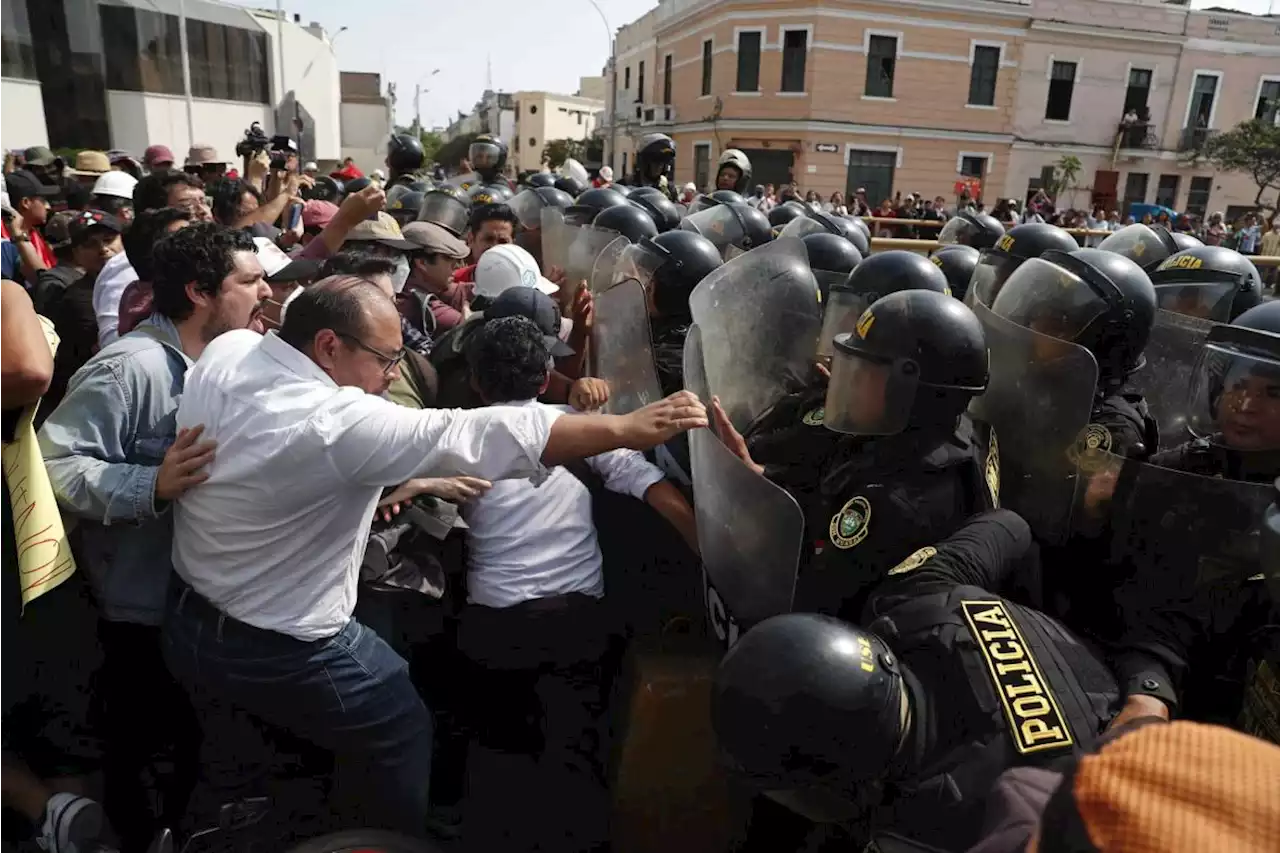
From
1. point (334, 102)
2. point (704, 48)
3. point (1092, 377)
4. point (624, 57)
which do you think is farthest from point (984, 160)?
point (1092, 377)

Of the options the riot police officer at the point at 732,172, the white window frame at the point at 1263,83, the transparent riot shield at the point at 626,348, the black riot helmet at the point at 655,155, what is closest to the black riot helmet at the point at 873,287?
the transparent riot shield at the point at 626,348

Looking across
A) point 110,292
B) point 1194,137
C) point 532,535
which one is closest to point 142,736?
point 532,535

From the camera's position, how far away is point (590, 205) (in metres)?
5.91

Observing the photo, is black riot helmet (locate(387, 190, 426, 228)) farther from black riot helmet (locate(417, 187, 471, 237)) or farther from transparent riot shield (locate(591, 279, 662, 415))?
transparent riot shield (locate(591, 279, 662, 415))

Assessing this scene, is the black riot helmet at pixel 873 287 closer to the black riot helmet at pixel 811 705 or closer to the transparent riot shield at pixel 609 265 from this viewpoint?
the transparent riot shield at pixel 609 265

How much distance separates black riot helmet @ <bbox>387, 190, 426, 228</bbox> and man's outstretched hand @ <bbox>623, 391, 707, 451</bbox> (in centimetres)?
570

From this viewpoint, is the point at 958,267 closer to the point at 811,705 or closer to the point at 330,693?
the point at 811,705

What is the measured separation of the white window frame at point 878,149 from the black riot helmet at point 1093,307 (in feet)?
91.1

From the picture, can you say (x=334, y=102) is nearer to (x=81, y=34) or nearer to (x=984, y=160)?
(x=81, y=34)

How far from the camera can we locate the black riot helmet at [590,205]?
543cm

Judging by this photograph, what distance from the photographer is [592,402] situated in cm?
255

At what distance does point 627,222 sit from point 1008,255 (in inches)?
79.1

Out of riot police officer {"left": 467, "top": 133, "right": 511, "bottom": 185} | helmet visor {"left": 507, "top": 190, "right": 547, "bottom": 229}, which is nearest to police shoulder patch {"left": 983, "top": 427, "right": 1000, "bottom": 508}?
helmet visor {"left": 507, "top": 190, "right": 547, "bottom": 229}

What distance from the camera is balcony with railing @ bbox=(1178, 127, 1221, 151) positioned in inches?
1209
